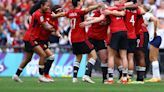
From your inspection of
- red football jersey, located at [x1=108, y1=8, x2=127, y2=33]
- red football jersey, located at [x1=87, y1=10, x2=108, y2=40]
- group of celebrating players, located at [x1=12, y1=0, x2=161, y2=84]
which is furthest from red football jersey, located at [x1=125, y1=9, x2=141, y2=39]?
red football jersey, located at [x1=87, y1=10, x2=108, y2=40]

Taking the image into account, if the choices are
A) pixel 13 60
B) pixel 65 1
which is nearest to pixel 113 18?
pixel 13 60

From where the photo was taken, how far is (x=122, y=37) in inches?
780

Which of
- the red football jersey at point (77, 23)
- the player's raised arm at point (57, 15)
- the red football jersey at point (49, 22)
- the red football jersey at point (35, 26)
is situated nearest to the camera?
the red football jersey at point (77, 23)

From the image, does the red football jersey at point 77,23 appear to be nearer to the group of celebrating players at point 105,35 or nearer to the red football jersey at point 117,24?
the group of celebrating players at point 105,35

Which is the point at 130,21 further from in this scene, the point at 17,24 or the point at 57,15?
the point at 17,24

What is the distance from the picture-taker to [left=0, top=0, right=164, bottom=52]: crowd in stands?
29.2 m

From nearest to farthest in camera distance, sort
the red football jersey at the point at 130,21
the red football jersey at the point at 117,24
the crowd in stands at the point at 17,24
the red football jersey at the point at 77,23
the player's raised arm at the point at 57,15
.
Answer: the red football jersey at the point at 117,24, the red football jersey at the point at 130,21, the red football jersey at the point at 77,23, the player's raised arm at the point at 57,15, the crowd in stands at the point at 17,24

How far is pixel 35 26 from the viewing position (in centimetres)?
2162

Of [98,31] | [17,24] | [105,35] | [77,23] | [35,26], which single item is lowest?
[17,24]

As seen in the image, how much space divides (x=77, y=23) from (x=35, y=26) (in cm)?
154

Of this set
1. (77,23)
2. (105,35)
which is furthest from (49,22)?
(105,35)

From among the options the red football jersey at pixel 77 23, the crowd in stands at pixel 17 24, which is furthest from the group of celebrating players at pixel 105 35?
the crowd in stands at pixel 17 24

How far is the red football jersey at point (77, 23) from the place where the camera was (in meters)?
20.7

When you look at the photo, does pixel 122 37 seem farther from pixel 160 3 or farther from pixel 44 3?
pixel 160 3
